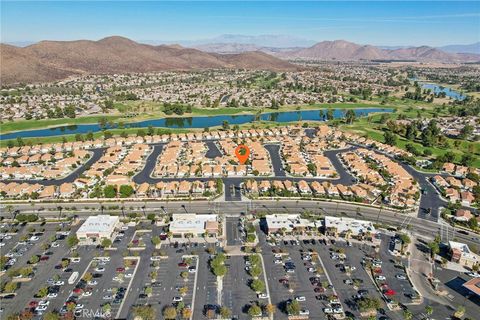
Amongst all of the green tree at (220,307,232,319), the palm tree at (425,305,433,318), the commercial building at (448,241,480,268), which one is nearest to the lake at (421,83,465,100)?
the commercial building at (448,241,480,268)

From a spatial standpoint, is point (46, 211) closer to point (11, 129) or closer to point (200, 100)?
point (11, 129)

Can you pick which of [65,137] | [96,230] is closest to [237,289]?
[96,230]

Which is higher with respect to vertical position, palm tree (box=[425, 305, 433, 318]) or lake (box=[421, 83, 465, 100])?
lake (box=[421, 83, 465, 100])

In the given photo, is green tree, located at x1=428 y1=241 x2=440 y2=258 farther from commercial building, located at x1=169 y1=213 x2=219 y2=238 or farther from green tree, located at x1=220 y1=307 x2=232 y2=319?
commercial building, located at x1=169 y1=213 x2=219 y2=238

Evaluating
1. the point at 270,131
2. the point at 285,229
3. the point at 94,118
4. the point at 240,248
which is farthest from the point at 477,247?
the point at 94,118

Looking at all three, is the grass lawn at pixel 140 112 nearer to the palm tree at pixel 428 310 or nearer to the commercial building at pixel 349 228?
the commercial building at pixel 349 228

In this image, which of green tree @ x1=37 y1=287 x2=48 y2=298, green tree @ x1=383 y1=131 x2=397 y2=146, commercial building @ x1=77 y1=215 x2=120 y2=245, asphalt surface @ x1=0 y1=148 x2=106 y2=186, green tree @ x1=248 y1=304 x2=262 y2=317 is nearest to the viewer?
green tree @ x1=248 y1=304 x2=262 y2=317

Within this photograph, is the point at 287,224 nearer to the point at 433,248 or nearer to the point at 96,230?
the point at 433,248

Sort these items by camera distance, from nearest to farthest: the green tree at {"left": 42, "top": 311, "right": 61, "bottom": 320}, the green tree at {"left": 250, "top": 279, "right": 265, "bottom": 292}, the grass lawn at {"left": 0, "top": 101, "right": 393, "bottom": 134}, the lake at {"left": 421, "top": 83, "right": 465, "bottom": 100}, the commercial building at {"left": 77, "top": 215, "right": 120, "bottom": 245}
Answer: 1. the green tree at {"left": 42, "top": 311, "right": 61, "bottom": 320}
2. the green tree at {"left": 250, "top": 279, "right": 265, "bottom": 292}
3. the commercial building at {"left": 77, "top": 215, "right": 120, "bottom": 245}
4. the grass lawn at {"left": 0, "top": 101, "right": 393, "bottom": 134}
5. the lake at {"left": 421, "top": 83, "right": 465, "bottom": 100}
